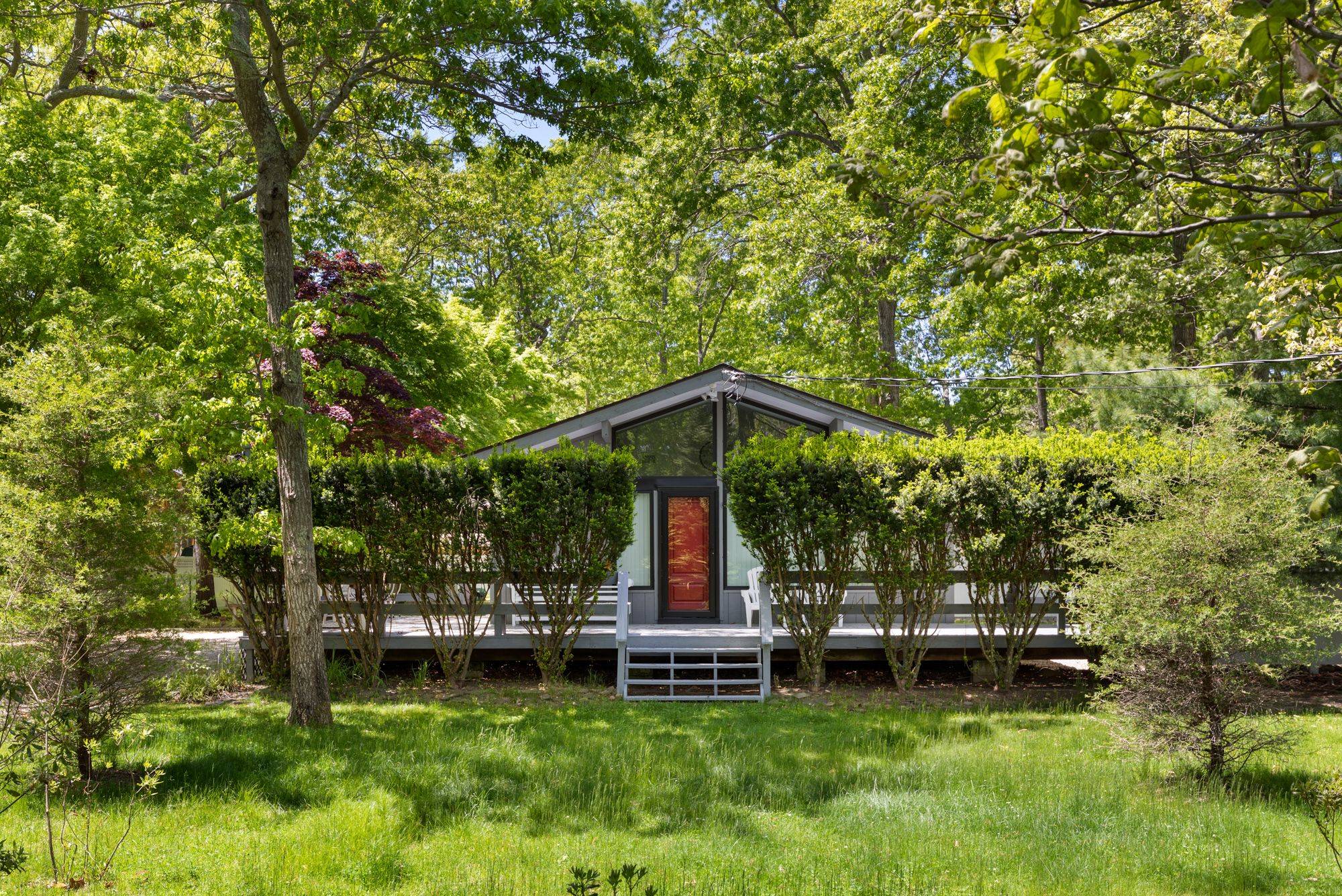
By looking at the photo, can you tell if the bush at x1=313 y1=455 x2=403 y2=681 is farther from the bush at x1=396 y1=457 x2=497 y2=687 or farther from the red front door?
the red front door

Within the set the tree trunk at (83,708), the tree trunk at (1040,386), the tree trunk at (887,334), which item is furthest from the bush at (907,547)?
the tree trunk at (1040,386)

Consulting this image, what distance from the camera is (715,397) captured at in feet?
47.4

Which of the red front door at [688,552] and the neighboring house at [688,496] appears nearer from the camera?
the neighboring house at [688,496]

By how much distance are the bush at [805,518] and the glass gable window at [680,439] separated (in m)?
2.64

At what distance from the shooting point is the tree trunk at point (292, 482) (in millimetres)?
9195

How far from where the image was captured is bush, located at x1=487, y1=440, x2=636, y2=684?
1159 cm

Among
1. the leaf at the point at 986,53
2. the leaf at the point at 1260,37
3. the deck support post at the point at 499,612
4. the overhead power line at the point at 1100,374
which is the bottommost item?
the deck support post at the point at 499,612

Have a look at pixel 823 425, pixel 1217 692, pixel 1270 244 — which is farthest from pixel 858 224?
pixel 1270 244

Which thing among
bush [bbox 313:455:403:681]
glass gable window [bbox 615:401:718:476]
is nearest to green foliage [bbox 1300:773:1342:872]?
glass gable window [bbox 615:401:718:476]

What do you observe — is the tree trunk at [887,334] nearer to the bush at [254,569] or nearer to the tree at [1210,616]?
the tree at [1210,616]

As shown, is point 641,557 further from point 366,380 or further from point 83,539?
point 83,539

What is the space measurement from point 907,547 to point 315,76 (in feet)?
30.4

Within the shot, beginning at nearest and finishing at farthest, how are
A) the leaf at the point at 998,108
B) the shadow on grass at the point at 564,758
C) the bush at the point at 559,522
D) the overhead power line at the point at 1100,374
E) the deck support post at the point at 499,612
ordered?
the leaf at the point at 998,108 → the shadow on grass at the point at 564,758 → the overhead power line at the point at 1100,374 → the bush at the point at 559,522 → the deck support post at the point at 499,612

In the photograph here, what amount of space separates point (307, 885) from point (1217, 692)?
7.12 meters
